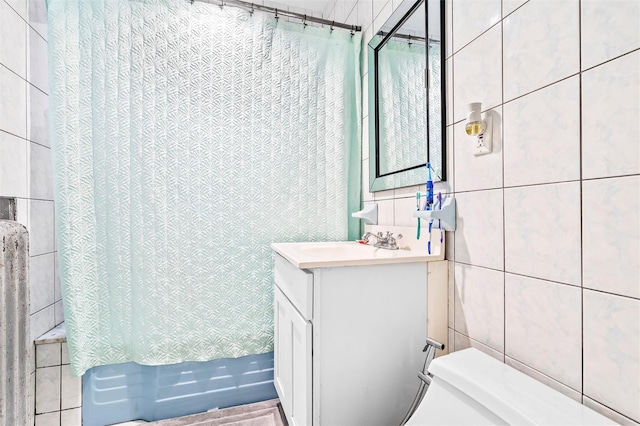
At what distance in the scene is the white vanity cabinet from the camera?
93 centimetres

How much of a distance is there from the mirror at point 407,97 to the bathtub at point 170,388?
116cm

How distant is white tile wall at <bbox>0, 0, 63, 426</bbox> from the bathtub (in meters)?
0.18

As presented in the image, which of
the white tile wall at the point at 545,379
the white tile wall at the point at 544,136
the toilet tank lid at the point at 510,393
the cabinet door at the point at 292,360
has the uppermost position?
the white tile wall at the point at 544,136

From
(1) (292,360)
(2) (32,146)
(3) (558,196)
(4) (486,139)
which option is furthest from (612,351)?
(2) (32,146)

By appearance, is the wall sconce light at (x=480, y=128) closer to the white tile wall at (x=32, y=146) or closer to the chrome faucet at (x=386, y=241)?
the chrome faucet at (x=386, y=241)

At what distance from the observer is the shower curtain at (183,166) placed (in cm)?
124

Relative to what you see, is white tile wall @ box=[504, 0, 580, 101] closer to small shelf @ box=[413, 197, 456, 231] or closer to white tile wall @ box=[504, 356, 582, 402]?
Result: small shelf @ box=[413, 197, 456, 231]

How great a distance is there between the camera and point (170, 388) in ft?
4.52

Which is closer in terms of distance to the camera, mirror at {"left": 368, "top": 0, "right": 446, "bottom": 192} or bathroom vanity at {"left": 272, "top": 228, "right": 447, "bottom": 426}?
bathroom vanity at {"left": 272, "top": 228, "right": 447, "bottom": 426}

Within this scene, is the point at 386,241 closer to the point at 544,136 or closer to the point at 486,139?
the point at 486,139

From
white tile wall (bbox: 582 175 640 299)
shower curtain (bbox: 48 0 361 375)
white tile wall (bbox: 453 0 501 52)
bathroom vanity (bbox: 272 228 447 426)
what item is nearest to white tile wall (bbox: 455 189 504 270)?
bathroom vanity (bbox: 272 228 447 426)

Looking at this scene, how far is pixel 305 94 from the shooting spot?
5.06 ft

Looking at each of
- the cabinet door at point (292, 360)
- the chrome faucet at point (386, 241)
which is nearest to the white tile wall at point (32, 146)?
the cabinet door at point (292, 360)

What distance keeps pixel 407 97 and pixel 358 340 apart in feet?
3.33
